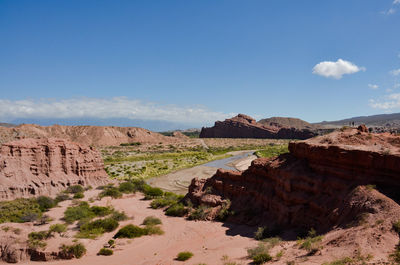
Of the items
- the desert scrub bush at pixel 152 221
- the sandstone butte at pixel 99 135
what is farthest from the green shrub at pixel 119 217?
the sandstone butte at pixel 99 135

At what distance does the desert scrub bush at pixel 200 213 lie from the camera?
21.3m

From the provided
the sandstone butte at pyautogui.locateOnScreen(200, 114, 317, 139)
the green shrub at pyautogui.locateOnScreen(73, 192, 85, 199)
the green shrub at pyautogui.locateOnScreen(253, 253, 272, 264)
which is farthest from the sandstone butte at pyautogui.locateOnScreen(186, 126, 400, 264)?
the sandstone butte at pyautogui.locateOnScreen(200, 114, 317, 139)

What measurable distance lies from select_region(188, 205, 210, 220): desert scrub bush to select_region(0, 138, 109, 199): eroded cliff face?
57.8 ft

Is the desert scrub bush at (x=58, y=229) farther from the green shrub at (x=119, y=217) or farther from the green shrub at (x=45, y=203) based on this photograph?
the green shrub at (x=45, y=203)

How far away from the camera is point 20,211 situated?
2248 centimetres

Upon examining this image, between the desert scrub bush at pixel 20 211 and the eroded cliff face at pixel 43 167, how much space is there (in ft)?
6.70

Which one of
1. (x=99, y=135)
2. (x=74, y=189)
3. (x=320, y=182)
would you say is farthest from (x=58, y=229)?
(x=99, y=135)

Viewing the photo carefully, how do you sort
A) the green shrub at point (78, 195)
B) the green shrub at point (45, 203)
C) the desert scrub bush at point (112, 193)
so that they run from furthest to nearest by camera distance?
the desert scrub bush at point (112, 193) → the green shrub at point (78, 195) → the green shrub at point (45, 203)

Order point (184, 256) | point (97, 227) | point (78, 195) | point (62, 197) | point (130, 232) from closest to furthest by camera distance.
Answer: point (184, 256) < point (130, 232) < point (97, 227) < point (62, 197) < point (78, 195)

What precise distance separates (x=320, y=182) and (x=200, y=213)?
10.0 m

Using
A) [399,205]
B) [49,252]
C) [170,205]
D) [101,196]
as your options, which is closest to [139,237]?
[49,252]

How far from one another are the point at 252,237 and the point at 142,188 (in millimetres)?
21211

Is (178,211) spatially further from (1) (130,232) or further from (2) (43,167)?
(2) (43,167)

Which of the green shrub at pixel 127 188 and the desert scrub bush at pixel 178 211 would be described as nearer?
the desert scrub bush at pixel 178 211
